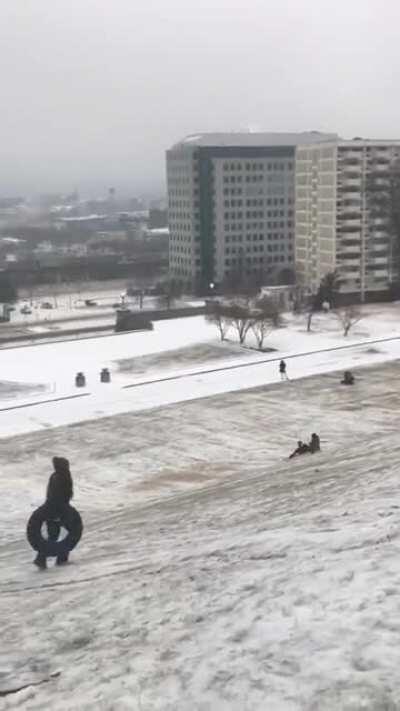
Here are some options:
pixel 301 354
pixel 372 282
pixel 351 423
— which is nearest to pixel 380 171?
pixel 372 282

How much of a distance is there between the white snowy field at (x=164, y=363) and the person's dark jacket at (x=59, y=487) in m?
17.6

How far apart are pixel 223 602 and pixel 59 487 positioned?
8.85ft

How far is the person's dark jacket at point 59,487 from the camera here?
30.8ft

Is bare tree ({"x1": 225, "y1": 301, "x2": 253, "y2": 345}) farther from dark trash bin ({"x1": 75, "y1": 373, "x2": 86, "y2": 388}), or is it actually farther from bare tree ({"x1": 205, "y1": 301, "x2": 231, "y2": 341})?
dark trash bin ({"x1": 75, "y1": 373, "x2": 86, "y2": 388})

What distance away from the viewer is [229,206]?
82375mm

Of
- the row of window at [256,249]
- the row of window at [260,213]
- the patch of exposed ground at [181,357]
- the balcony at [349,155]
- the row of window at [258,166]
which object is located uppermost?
the row of window at [258,166]

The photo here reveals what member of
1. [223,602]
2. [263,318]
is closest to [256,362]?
[263,318]

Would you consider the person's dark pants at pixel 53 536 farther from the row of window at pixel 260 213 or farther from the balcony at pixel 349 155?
the row of window at pixel 260 213

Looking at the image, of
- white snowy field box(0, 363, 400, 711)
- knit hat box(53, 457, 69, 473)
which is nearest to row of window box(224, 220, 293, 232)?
white snowy field box(0, 363, 400, 711)

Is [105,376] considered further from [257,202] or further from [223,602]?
[257,202]

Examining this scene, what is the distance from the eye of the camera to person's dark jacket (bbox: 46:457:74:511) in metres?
9.39

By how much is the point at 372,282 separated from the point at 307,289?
596 cm

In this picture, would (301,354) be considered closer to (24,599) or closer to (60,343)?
(60,343)

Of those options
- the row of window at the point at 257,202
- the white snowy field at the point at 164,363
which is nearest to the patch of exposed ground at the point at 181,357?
the white snowy field at the point at 164,363
